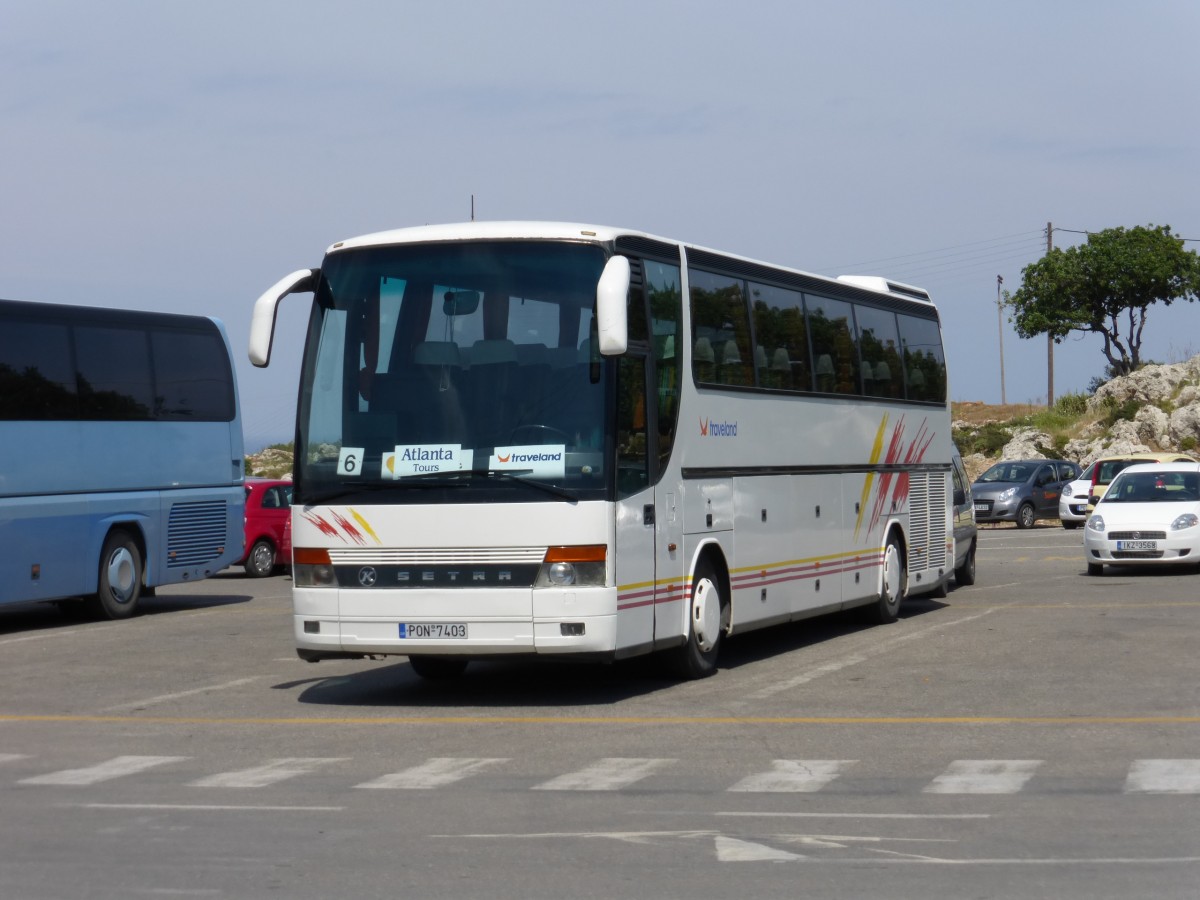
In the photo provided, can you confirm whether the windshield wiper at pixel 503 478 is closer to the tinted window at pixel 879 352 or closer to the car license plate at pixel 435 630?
the car license plate at pixel 435 630

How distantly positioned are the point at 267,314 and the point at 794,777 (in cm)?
584

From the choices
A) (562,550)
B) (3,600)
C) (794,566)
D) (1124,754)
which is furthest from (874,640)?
(3,600)

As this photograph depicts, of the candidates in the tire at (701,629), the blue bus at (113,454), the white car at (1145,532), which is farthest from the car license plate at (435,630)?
the white car at (1145,532)

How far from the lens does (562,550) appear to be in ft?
40.0

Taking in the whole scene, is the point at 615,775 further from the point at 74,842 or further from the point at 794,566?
the point at 794,566

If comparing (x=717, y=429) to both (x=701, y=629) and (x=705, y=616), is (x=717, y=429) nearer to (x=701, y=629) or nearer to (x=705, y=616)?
(x=705, y=616)

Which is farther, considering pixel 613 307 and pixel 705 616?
pixel 705 616

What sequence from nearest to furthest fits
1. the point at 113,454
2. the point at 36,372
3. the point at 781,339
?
the point at 781,339, the point at 36,372, the point at 113,454

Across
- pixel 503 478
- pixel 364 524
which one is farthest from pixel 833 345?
pixel 364 524

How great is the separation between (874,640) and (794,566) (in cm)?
164

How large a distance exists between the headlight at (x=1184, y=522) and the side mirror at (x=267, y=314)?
16.4 metres

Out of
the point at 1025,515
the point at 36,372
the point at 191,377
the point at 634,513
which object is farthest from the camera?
the point at 1025,515

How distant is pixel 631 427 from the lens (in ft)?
41.6

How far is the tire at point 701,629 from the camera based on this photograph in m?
13.9
